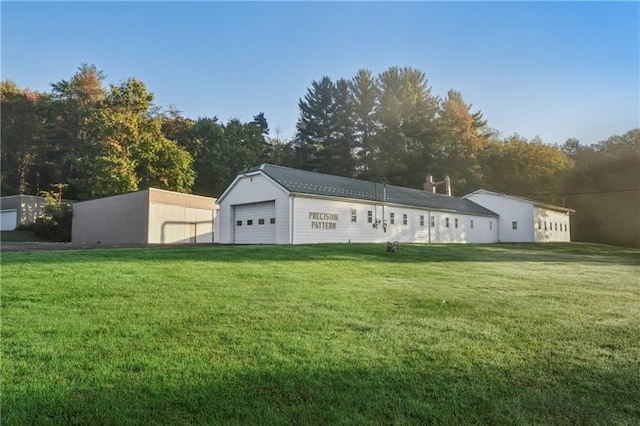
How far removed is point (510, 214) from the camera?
3575 centimetres

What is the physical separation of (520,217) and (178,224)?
26.5 metres

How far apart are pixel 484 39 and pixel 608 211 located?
3998 cm

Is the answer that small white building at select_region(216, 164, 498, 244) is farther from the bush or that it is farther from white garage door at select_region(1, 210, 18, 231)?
white garage door at select_region(1, 210, 18, 231)

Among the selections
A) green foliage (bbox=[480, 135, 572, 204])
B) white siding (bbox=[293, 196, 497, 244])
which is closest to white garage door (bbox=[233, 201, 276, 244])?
white siding (bbox=[293, 196, 497, 244])

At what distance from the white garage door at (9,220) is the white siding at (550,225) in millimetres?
41810

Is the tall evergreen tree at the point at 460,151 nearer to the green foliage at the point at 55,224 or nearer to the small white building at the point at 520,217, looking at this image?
the small white building at the point at 520,217

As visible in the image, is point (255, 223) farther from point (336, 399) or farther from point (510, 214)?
point (510, 214)

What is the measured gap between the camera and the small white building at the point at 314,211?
20.2m

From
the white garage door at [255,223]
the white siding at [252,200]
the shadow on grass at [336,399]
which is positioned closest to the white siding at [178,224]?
the white siding at [252,200]

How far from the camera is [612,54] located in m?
10.2

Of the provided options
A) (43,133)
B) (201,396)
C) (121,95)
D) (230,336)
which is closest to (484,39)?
(230,336)

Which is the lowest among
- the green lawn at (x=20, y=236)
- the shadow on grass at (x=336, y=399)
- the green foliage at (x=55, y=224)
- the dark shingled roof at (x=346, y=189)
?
the shadow on grass at (x=336, y=399)

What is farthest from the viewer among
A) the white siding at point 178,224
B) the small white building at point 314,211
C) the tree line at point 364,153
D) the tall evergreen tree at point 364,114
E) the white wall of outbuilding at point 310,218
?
the tall evergreen tree at point 364,114

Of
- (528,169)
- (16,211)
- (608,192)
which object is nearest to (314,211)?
(16,211)
